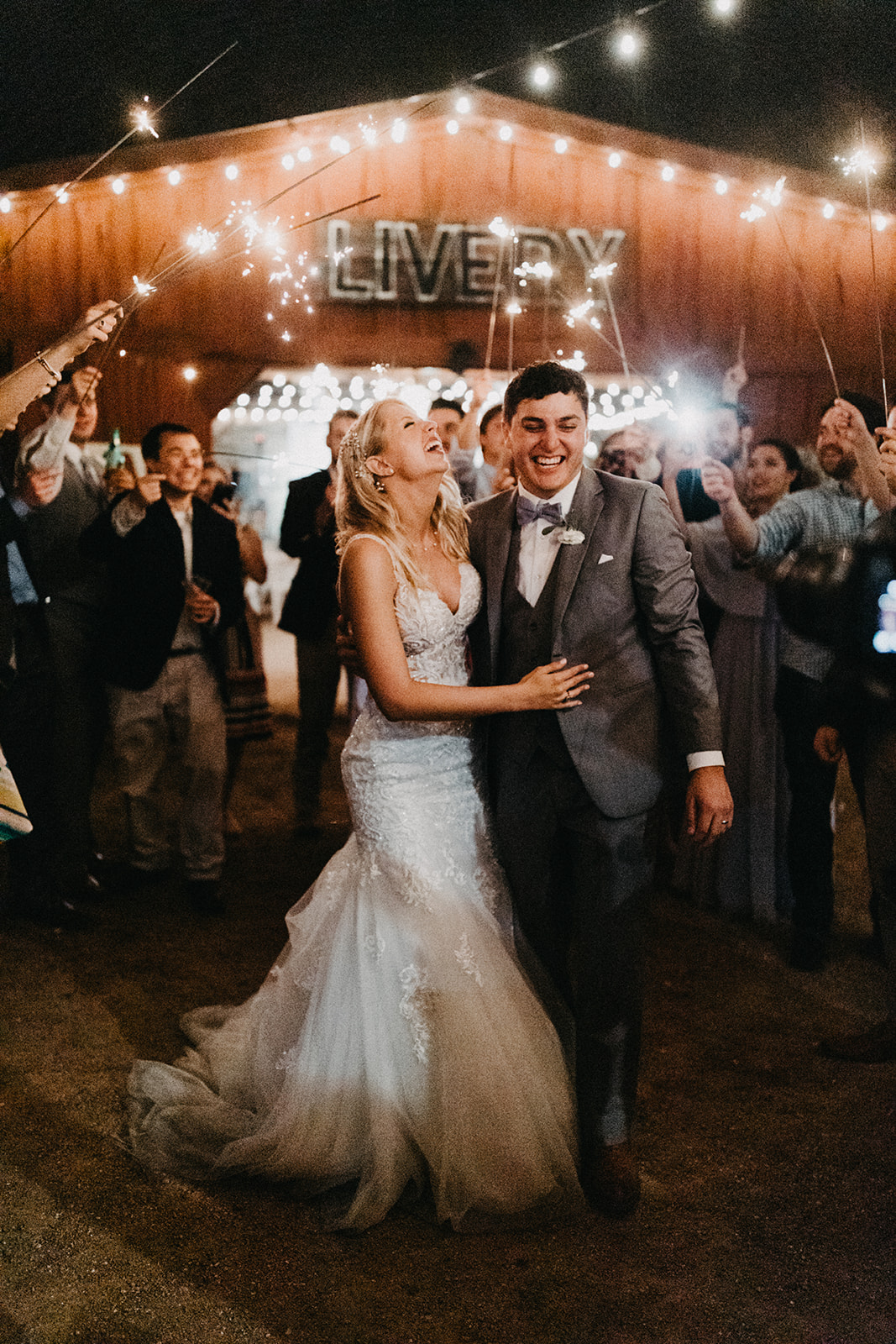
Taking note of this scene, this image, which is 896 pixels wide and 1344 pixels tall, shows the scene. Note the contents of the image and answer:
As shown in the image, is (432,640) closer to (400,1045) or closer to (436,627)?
(436,627)

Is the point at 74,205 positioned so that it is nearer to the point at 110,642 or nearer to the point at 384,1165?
the point at 110,642

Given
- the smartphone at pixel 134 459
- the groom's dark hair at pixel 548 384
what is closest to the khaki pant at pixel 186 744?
the smartphone at pixel 134 459

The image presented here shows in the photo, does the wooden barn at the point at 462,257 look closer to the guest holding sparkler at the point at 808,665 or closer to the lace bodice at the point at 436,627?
the guest holding sparkler at the point at 808,665

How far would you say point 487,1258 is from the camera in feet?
7.38

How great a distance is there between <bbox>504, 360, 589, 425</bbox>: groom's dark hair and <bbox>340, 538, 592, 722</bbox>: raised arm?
0.52 metres

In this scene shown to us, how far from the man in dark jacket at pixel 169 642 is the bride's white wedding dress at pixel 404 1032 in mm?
1621

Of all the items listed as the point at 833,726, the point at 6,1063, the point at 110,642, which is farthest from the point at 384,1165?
the point at 110,642

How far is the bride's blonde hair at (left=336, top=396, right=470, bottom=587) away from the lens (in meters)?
2.60

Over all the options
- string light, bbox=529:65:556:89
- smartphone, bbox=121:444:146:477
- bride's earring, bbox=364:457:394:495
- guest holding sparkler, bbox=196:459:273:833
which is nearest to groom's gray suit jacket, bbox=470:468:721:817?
bride's earring, bbox=364:457:394:495

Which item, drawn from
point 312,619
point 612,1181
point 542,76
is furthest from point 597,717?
point 542,76

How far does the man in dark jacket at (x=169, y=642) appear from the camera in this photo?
165 inches

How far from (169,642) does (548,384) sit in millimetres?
2283

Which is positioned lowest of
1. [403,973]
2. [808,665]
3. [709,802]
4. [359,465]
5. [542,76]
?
[403,973]

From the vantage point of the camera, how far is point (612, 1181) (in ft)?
7.93
